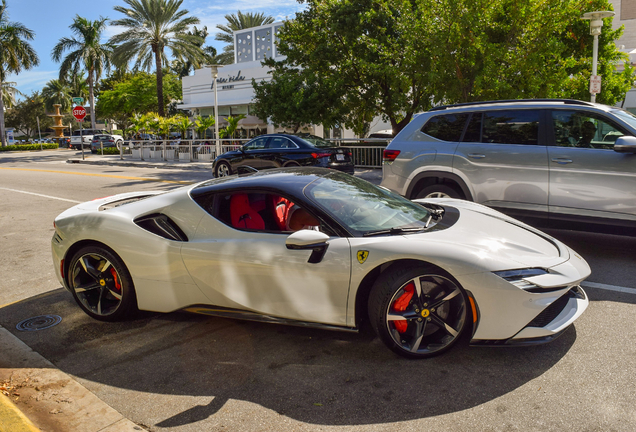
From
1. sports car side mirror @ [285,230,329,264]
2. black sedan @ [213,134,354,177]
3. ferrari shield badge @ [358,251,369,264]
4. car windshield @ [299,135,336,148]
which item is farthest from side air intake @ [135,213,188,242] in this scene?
car windshield @ [299,135,336,148]

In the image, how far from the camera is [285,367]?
12.0ft

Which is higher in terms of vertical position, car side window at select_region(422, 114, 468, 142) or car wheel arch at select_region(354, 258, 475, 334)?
car side window at select_region(422, 114, 468, 142)

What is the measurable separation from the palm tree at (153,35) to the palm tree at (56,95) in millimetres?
57699

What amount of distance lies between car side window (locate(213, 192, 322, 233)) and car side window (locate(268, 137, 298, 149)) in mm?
10621

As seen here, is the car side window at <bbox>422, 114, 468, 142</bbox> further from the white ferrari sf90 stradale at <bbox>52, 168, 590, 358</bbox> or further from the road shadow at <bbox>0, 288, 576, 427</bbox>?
the road shadow at <bbox>0, 288, 576, 427</bbox>

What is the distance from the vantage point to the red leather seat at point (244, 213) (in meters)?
4.26

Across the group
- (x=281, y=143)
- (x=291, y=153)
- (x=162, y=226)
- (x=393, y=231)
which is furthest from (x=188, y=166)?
(x=393, y=231)

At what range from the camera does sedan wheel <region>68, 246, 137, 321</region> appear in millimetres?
4398

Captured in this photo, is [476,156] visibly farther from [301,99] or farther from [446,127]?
[301,99]

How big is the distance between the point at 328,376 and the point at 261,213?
1480 millimetres

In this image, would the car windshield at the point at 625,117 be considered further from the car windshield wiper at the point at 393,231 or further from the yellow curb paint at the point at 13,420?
the yellow curb paint at the point at 13,420

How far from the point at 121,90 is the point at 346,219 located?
52.6 metres

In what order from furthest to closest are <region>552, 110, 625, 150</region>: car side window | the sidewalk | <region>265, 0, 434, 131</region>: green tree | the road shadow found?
<region>265, 0, 434, 131</region>: green tree < the sidewalk < <region>552, 110, 625, 150</region>: car side window < the road shadow

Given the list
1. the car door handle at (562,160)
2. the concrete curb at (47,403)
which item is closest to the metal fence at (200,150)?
the car door handle at (562,160)
